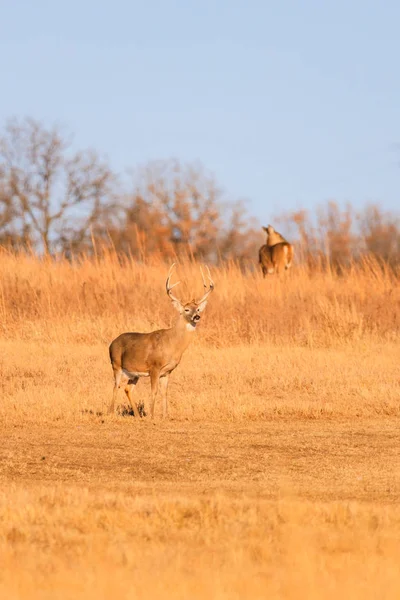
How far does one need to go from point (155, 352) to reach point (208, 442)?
62.0 inches

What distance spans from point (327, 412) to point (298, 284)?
900cm

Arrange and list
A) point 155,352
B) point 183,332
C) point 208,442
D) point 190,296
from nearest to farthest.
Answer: point 208,442 < point 155,352 < point 183,332 < point 190,296

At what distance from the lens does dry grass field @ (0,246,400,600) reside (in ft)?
20.3

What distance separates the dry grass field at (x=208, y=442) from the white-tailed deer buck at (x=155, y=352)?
0.44 m

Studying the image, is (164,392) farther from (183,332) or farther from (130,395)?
(183,332)

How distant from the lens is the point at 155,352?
1345 centimetres

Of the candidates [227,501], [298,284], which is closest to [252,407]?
[227,501]

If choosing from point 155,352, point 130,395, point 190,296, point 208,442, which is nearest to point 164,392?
point 130,395

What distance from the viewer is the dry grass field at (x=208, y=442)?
619 centimetres

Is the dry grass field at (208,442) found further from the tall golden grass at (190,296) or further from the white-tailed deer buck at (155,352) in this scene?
the white-tailed deer buck at (155,352)

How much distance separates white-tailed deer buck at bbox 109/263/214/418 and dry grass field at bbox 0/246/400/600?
442 mm

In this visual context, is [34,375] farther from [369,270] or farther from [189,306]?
[369,270]

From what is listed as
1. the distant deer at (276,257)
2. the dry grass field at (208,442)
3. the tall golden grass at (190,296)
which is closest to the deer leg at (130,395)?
the dry grass field at (208,442)

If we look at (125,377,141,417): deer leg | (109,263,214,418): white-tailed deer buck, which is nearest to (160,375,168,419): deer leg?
(109,263,214,418): white-tailed deer buck
